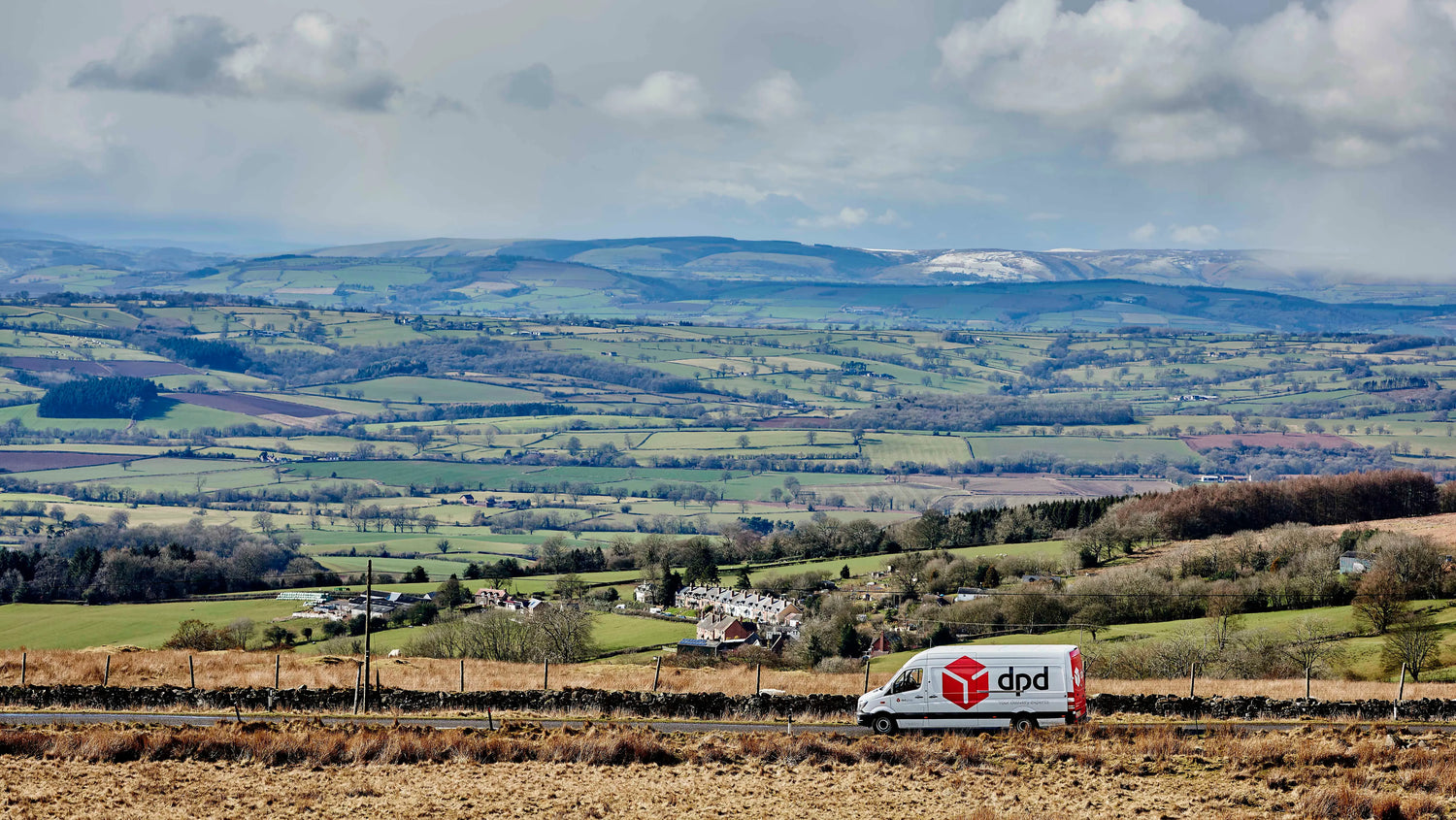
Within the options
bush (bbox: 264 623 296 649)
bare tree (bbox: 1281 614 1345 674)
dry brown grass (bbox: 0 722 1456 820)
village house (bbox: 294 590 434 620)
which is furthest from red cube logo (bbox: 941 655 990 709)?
village house (bbox: 294 590 434 620)

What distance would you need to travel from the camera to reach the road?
68.5ft

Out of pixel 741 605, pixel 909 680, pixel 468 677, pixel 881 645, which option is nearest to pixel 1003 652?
pixel 909 680

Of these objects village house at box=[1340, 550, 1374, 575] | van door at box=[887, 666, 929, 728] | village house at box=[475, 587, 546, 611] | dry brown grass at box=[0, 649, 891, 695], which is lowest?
village house at box=[475, 587, 546, 611]

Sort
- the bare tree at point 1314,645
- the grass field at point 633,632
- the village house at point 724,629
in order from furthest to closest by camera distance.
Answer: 1. the village house at point 724,629
2. the grass field at point 633,632
3. the bare tree at point 1314,645

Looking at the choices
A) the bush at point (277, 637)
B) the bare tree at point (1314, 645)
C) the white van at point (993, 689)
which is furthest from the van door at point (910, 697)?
the bush at point (277, 637)

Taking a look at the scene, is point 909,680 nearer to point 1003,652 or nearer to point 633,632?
point 1003,652

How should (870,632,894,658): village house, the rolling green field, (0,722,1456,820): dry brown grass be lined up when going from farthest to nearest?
the rolling green field < (870,632,894,658): village house < (0,722,1456,820): dry brown grass

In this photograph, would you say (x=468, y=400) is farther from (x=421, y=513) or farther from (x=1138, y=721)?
(x=1138, y=721)

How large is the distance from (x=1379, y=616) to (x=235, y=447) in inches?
5371

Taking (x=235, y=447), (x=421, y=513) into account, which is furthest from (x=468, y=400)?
(x=421, y=513)

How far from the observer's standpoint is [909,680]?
2055cm

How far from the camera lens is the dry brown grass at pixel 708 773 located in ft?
54.7

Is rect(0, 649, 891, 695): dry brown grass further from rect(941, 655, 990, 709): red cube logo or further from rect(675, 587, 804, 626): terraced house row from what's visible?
rect(675, 587, 804, 626): terraced house row

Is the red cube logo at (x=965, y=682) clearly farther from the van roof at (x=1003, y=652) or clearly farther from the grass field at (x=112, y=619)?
the grass field at (x=112, y=619)
